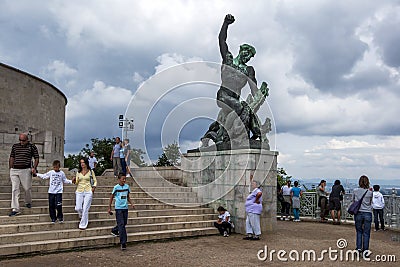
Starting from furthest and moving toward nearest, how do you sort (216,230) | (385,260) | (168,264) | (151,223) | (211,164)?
(211,164) < (216,230) < (151,223) < (385,260) < (168,264)

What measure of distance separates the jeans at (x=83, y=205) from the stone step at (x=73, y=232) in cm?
17

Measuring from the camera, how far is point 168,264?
286 inches

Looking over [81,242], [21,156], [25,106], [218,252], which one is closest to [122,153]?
[21,156]

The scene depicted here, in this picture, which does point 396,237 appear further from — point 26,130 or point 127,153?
point 26,130

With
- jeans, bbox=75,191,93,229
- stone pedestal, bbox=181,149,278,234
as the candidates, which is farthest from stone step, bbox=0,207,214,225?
stone pedestal, bbox=181,149,278,234

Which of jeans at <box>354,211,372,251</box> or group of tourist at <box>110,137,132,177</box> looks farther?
group of tourist at <box>110,137,132,177</box>

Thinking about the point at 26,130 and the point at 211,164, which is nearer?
the point at 211,164

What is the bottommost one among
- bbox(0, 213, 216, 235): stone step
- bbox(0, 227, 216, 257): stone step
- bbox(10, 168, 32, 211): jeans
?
bbox(0, 227, 216, 257): stone step

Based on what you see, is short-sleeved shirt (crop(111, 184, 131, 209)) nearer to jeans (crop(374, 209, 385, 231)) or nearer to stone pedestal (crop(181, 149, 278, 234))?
stone pedestal (crop(181, 149, 278, 234))

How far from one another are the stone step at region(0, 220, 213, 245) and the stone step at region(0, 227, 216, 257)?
0.41 feet

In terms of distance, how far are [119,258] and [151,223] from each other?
2.69 meters

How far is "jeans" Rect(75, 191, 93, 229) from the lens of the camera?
865cm

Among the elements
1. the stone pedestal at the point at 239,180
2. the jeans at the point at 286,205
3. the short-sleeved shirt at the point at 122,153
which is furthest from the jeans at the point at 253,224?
the short-sleeved shirt at the point at 122,153

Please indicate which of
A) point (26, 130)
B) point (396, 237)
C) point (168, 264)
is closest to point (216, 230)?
point (168, 264)
